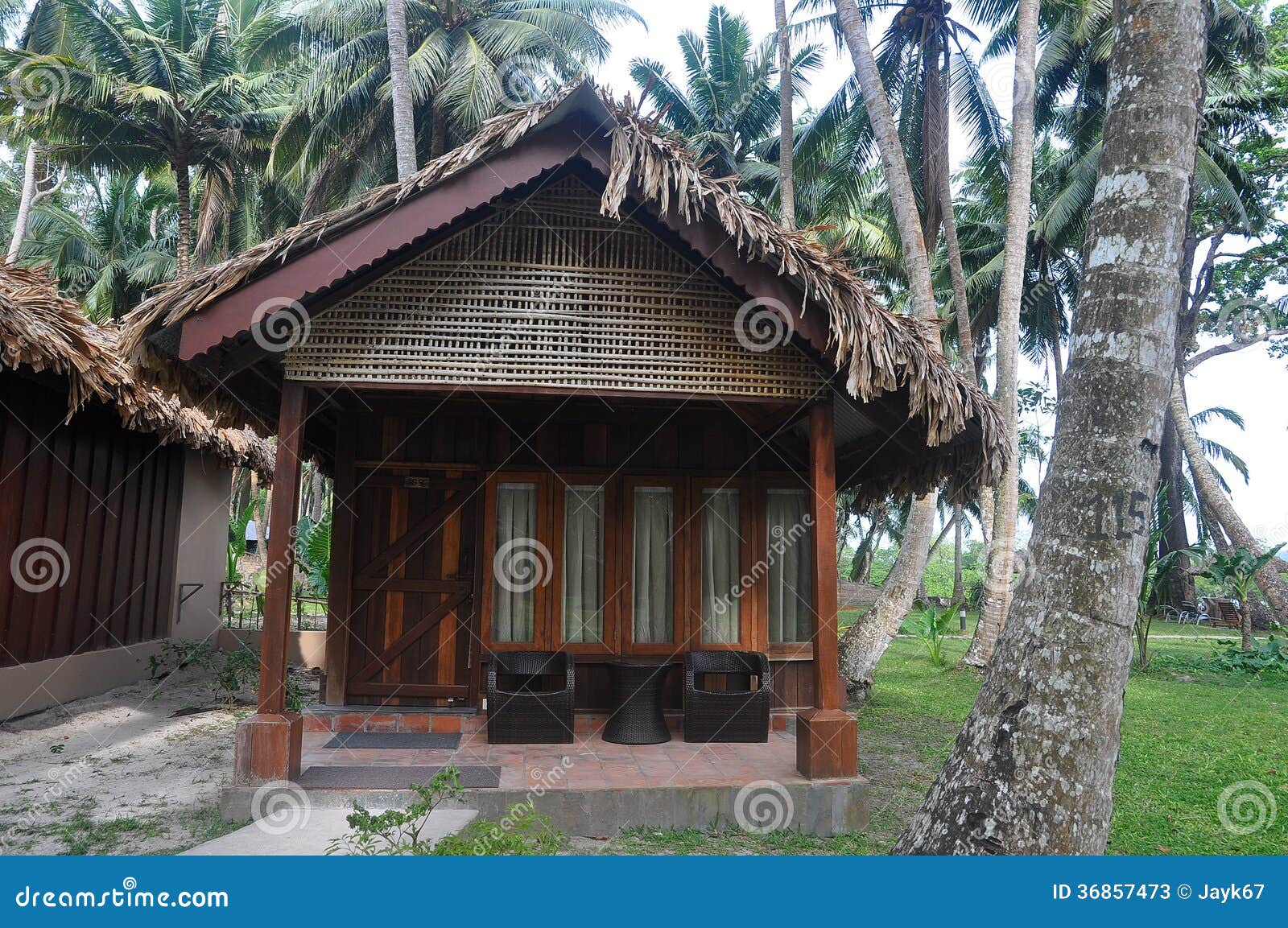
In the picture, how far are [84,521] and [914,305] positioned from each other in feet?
31.0

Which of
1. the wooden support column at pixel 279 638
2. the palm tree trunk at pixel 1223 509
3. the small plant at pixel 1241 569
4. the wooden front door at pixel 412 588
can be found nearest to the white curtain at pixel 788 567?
the wooden front door at pixel 412 588

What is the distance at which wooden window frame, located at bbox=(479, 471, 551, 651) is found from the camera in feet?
21.4

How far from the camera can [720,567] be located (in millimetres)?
6828

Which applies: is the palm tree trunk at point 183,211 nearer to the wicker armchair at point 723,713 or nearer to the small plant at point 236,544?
the small plant at point 236,544

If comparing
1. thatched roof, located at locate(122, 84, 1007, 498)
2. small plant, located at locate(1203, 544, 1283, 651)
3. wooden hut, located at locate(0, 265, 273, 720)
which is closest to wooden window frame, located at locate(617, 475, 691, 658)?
thatched roof, located at locate(122, 84, 1007, 498)

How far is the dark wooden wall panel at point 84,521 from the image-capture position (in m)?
7.10

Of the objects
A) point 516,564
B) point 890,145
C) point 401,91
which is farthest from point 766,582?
point 401,91

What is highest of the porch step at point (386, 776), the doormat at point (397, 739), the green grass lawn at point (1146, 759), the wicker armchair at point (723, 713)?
the wicker armchair at point (723, 713)

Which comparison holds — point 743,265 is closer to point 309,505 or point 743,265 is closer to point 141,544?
point 141,544

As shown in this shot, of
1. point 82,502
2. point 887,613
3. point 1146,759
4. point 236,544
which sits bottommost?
point 1146,759

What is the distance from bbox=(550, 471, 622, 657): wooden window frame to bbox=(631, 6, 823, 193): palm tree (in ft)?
53.2

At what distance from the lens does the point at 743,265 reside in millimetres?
4898

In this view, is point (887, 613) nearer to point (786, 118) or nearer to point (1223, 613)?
point (786, 118)

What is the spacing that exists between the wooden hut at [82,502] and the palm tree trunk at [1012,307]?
964 cm
